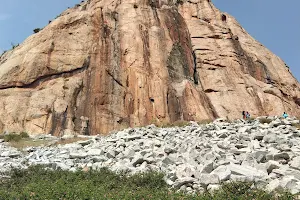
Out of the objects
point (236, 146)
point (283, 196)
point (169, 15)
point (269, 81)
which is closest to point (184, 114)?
point (169, 15)

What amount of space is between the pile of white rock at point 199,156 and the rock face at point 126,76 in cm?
1274

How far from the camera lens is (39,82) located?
2912cm

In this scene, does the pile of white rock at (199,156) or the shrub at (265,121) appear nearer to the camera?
the pile of white rock at (199,156)

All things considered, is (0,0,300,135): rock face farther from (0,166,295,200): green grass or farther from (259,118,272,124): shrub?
(0,166,295,200): green grass

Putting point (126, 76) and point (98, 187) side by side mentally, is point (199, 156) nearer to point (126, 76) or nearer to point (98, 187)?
point (98, 187)

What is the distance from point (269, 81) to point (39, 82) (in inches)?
1067

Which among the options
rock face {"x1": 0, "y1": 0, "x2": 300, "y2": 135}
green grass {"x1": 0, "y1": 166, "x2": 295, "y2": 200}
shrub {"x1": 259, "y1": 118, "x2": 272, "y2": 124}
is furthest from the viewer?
rock face {"x1": 0, "y1": 0, "x2": 300, "y2": 135}

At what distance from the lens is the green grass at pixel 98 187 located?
22.2 feet

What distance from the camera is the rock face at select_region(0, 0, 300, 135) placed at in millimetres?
27531

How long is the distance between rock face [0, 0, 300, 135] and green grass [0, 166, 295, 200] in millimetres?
16198

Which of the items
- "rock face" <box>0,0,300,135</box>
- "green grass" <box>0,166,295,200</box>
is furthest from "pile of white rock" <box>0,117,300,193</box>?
"rock face" <box>0,0,300,135</box>

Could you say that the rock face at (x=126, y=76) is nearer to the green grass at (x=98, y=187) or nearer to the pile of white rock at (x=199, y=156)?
the pile of white rock at (x=199, y=156)

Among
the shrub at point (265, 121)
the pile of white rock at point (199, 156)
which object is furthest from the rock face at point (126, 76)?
the shrub at point (265, 121)

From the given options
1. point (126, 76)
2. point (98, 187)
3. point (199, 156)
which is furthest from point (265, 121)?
point (126, 76)
